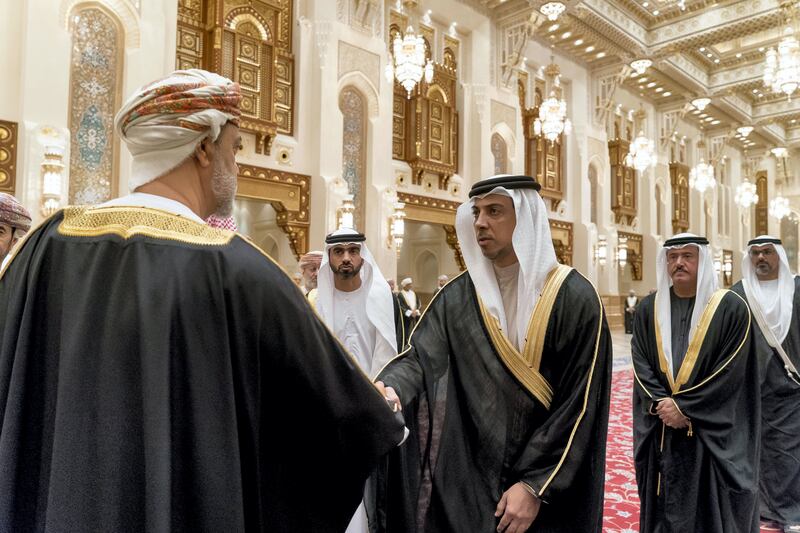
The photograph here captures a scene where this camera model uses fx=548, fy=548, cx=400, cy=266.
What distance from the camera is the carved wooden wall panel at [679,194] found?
735 inches

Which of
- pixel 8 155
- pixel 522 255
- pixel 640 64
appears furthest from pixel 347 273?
pixel 640 64

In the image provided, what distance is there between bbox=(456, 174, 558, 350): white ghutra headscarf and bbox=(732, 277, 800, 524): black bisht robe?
232 centimetres

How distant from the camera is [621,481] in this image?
3.91 meters

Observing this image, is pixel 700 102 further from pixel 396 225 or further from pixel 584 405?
pixel 584 405

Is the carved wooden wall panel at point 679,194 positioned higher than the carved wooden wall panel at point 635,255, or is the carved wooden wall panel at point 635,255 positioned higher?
the carved wooden wall panel at point 679,194

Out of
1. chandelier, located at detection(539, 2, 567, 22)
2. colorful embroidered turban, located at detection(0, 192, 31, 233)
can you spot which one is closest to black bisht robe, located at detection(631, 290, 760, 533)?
colorful embroidered turban, located at detection(0, 192, 31, 233)

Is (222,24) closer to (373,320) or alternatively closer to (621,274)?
(373,320)

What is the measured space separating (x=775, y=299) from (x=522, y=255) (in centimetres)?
272

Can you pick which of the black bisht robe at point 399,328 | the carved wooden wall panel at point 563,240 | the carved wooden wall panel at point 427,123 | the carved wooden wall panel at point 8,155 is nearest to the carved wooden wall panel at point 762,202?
the carved wooden wall panel at point 563,240

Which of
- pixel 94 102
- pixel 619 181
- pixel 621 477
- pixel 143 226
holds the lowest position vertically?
pixel 621 477

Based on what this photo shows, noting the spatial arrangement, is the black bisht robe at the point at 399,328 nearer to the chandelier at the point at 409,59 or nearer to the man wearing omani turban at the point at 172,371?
the man wearing omani turban at the point at 172,371

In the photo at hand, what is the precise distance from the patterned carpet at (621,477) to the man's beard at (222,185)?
9.64 ft

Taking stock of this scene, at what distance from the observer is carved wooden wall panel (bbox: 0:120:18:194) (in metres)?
6.42

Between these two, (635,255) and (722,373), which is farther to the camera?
(635,255)
